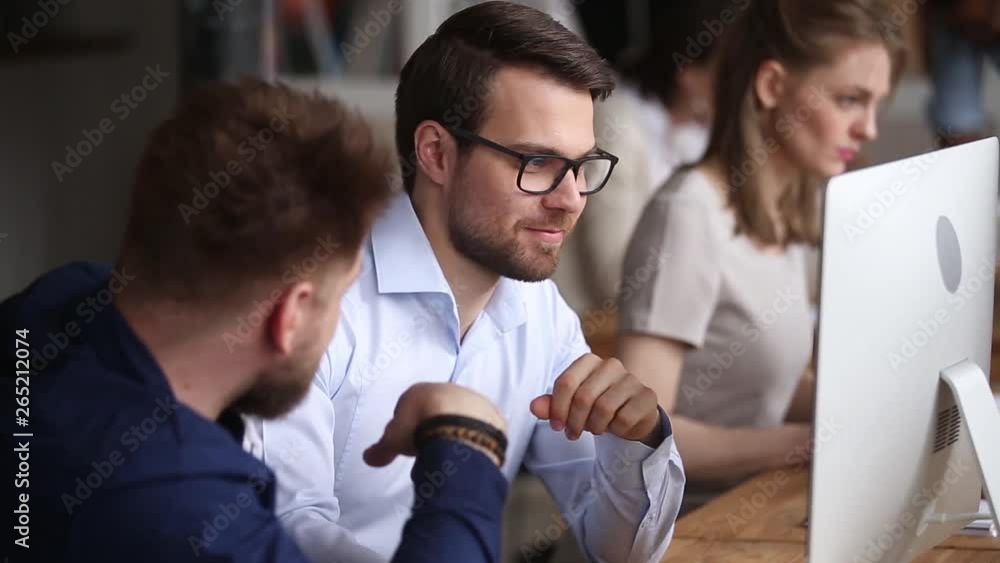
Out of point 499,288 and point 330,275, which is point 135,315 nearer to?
point 330,275

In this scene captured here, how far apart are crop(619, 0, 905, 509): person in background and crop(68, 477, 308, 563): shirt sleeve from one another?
1.03 m

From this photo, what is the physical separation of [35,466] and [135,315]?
5.1 inches

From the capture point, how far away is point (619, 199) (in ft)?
9.87

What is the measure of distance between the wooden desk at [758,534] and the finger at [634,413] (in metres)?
0.25

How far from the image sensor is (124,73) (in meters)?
4.11

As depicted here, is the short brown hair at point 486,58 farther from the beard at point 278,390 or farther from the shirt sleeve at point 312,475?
the beard at point 278,390

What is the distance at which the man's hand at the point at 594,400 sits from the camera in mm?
1188

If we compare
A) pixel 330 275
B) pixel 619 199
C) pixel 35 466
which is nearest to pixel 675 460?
pixel 330 275

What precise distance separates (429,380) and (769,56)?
89 cm

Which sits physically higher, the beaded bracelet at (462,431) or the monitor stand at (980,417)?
the beaded bracelet at (462,431)

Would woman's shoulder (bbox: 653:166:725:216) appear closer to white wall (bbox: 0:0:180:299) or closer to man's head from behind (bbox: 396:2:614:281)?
man's head from behind (bbox: 396:2:614:281)

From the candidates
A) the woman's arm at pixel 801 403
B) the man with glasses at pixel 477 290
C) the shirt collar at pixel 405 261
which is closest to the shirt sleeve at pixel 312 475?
the man with glasses at pixel 477 290

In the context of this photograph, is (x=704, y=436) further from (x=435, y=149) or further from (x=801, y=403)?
(x=435, y=149)

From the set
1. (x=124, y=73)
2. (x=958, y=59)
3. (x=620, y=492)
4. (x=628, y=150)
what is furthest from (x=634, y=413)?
(x=124, y=73)
